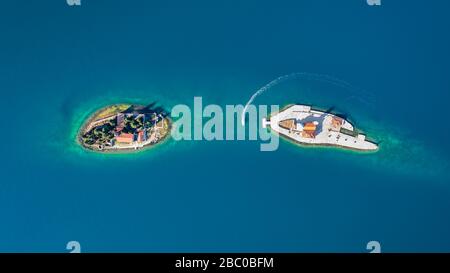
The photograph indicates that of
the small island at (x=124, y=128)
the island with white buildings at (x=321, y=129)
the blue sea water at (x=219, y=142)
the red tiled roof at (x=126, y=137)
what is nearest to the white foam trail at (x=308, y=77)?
the blue sea water at (x=219, y=142)

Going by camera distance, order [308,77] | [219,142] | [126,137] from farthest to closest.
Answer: [308,77], [219,142], [126,137]

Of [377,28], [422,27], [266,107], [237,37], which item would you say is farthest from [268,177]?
[422,27]

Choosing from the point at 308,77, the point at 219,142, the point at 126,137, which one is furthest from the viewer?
the point at 308,77

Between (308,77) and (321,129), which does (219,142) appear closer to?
(321,129)

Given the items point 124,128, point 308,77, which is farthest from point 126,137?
point 308,77
